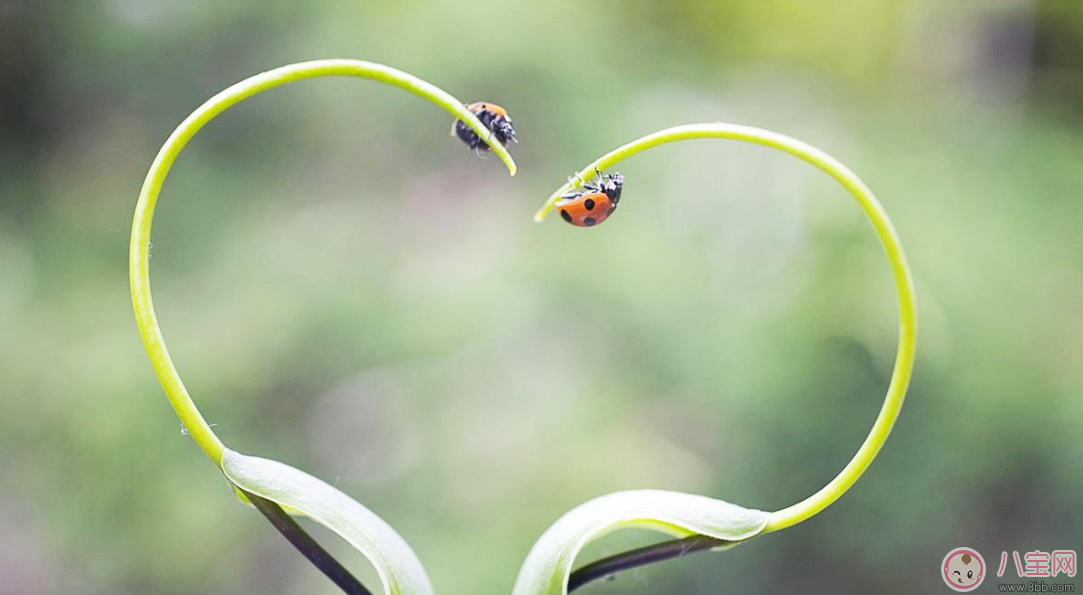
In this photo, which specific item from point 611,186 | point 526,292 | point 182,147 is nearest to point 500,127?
point 611,186

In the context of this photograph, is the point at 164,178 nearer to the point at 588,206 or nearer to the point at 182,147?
the point at 182,147

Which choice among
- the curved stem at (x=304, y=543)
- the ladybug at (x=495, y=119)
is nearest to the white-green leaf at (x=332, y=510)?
the curved stem at (x=304, y=543)

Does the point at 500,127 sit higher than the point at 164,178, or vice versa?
the point at 500,127

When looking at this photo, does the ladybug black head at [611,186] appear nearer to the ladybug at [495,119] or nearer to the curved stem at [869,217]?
the ladybug at [495,119]

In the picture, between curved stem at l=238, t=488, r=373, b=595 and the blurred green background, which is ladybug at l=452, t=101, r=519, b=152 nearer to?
curved stem at l=238, t=488, r=373, b=595

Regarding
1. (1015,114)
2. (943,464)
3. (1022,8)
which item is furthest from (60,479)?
(1022,8)

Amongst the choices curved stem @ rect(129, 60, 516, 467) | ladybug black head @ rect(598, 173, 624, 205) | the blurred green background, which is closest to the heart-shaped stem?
curved stem @ rect(129, 60, 516, 467)
